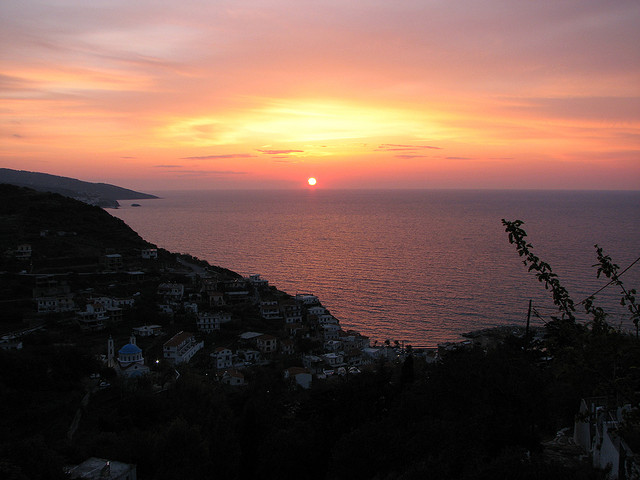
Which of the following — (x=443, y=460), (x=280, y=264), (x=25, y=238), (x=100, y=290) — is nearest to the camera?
(x=443, y=460)

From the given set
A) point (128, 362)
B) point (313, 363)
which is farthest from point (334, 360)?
point (128, 362)

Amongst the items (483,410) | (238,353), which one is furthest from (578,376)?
(238,353)

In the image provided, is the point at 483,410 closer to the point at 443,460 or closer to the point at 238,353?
the point at 443,460

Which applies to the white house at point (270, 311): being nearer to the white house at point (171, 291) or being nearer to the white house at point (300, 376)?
the white house at point (171, 291)

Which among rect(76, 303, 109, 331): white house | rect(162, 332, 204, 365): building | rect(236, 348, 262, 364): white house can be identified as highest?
rect(76, 303, 109, 331): white house

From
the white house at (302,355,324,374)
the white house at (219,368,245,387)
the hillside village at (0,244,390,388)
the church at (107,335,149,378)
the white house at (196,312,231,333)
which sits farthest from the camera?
the white house at (196,312,231,333)

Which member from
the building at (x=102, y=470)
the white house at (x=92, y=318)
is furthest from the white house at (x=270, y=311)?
the building at (x=102, y=470)

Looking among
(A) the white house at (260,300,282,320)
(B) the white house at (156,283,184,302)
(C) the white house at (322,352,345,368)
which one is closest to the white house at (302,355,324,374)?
(C) the white house at (322,352,345,368)

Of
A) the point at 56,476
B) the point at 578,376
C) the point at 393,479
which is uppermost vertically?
the point at 578,376

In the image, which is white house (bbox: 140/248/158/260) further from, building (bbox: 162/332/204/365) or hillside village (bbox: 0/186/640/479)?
building (bbox: 162/332/204/365)
